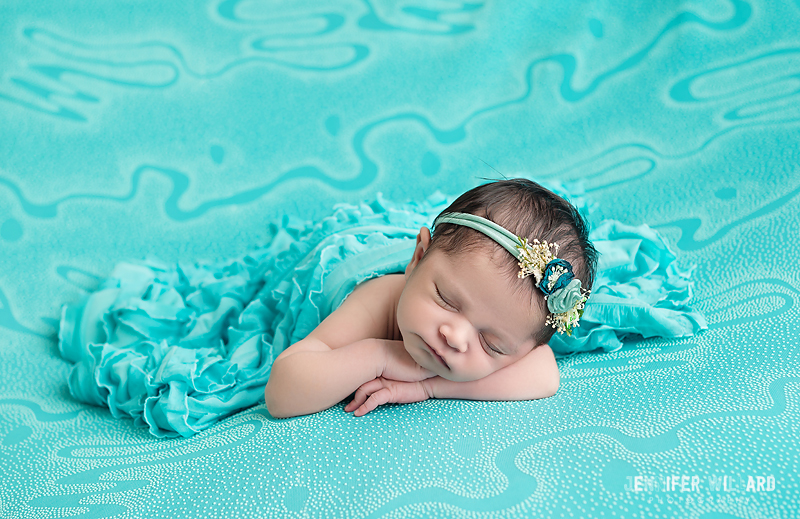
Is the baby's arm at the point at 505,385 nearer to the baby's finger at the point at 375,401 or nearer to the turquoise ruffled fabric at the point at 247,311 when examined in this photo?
the baby's finger at the point at 375,401

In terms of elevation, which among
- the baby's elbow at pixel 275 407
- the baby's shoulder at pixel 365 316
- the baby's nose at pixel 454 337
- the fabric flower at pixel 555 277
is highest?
the fabric flower at pixel 555 277

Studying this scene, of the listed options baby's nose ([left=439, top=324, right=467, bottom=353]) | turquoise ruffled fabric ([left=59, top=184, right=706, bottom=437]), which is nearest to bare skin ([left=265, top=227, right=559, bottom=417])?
baby's nose ([left=439, top=324, right=467, bottom=353])

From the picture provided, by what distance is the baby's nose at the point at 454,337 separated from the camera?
3.22ft

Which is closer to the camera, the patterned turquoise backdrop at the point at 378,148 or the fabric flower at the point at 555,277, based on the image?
the fabric flower at the point at 555,277

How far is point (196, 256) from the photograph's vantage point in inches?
69.0

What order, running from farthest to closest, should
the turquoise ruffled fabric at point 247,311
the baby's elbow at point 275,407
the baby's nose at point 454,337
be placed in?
the turquoise ruffled fabric at point 247,311 → the baby's elbow at point 275,407 → the baby's nose at point 454,337

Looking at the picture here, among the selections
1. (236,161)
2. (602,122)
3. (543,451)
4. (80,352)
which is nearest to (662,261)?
(602,122)

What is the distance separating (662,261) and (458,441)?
0.80m

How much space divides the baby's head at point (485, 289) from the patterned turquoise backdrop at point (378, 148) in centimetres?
11

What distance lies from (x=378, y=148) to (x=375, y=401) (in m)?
1.03

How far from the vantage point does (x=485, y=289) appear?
3.26 feet

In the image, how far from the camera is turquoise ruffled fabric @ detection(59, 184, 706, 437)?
122 cm

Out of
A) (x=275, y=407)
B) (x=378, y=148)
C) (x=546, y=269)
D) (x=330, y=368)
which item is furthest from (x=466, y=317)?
(x=378, y=148)

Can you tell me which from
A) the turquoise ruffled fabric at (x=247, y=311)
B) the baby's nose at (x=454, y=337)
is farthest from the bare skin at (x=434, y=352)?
the turquoise ruffled fabric at (x=247, y=311)
